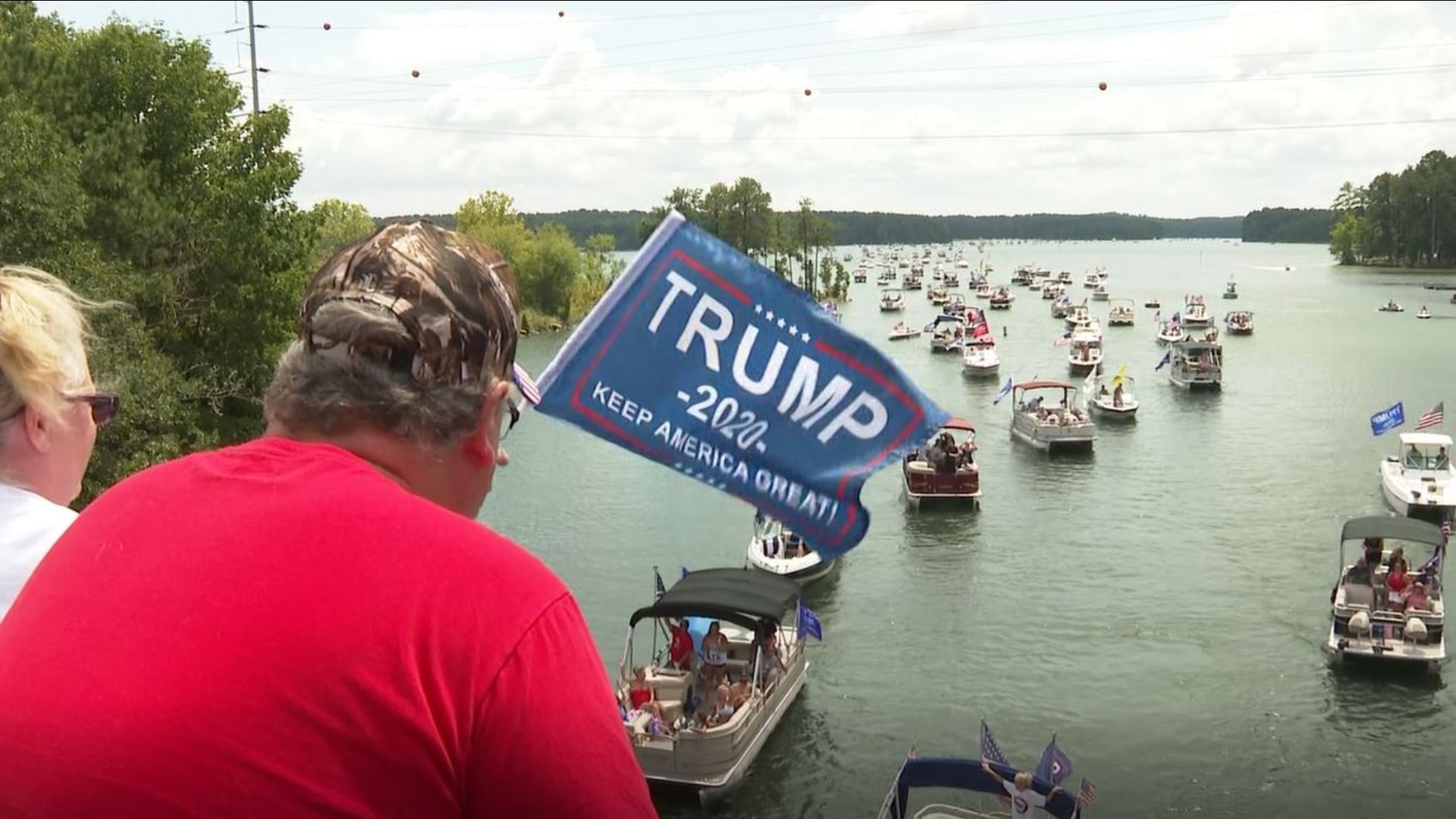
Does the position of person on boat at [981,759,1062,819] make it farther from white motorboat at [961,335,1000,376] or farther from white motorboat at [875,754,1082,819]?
white motorboat at [961,335,1000,376]

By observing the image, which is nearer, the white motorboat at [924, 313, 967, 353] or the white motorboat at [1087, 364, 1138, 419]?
the white motorboat at [1087, 364, 1138, 419]

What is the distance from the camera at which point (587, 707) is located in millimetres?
1508

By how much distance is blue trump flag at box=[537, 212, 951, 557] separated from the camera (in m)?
7.16

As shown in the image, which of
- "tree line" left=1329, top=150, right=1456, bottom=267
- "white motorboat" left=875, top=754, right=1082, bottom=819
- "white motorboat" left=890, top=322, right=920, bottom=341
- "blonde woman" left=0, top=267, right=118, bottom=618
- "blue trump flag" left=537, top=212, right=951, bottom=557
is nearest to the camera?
"blonde woman" left=0, top=267, right=118, bottom=618

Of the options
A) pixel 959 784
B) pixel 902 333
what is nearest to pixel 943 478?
pixel 959 784

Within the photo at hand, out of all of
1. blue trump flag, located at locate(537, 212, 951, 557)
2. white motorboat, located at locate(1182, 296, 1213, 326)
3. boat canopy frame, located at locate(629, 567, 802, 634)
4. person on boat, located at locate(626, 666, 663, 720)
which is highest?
blue trump flag, located at locate(537, 212, 951, 557)

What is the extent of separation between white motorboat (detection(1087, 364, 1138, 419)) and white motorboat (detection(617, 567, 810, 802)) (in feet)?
107

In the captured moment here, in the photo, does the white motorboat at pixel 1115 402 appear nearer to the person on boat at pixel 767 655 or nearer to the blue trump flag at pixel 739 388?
the person on boat at pixel 767 655

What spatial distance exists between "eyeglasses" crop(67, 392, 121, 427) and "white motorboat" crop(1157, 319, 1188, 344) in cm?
7420

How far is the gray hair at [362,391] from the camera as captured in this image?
1815 mm

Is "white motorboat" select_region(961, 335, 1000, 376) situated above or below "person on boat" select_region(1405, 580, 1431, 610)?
above

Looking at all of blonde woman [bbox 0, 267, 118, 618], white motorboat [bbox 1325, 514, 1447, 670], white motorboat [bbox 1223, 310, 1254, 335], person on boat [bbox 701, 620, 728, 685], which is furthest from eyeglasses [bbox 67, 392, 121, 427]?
white motorboat [bbox 1223, 310, 1254, 335]

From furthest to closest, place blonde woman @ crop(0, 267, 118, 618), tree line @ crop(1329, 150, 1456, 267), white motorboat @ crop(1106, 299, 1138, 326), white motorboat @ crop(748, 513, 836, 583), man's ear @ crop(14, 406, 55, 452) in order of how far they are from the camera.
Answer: tree line @ crop(1329, 150, 1456, 267) < white motorboat @ crop(1106, 299, 1138, 326) < white motorboat @ crop(748, 513, 836, 583) < man's ear @ crop(14, 406, 55, 452) < blonde woman @ crop(0, 267, 118, 618)

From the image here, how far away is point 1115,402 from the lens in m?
52.0
